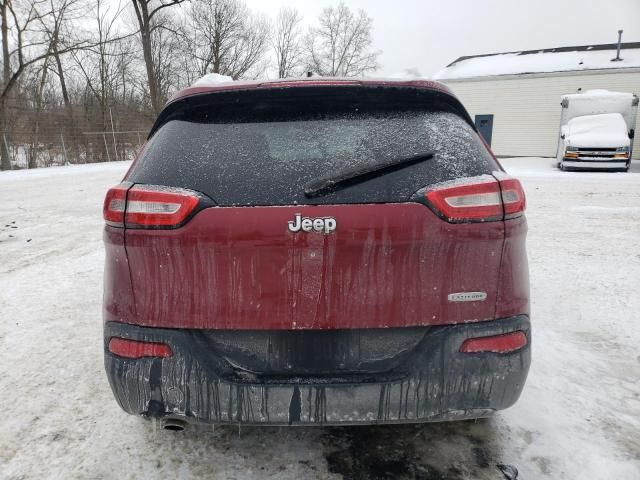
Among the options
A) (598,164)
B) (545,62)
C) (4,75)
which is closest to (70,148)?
(4,75)

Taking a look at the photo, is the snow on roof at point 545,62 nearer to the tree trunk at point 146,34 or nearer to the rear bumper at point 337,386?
the tree trunk at point 146,34

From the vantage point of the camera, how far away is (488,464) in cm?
199

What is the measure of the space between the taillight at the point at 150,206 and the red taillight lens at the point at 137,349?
1.50 ft

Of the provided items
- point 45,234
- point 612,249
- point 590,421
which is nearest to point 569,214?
point 612,249

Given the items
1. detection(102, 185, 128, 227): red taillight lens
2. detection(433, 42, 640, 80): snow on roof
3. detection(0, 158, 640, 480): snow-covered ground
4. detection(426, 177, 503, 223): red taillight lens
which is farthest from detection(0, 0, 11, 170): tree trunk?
detection(426, 177, 503, 223): red taillight lens

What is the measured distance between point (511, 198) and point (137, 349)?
61.5 inches

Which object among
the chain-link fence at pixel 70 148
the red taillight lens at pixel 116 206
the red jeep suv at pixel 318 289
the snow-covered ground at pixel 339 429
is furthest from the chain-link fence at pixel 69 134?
the red jeep suv at pixel 318 289

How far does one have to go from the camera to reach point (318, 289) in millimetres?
1602

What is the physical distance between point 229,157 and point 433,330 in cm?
105

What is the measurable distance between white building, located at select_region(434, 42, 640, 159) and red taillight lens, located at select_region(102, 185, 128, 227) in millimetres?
24302

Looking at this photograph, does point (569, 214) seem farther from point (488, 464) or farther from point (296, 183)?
point (296, 183)

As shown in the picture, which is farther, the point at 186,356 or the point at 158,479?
the point at 158,479

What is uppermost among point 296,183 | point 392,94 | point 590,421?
point 392,94

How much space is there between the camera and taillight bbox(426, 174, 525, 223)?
1.61 metres
